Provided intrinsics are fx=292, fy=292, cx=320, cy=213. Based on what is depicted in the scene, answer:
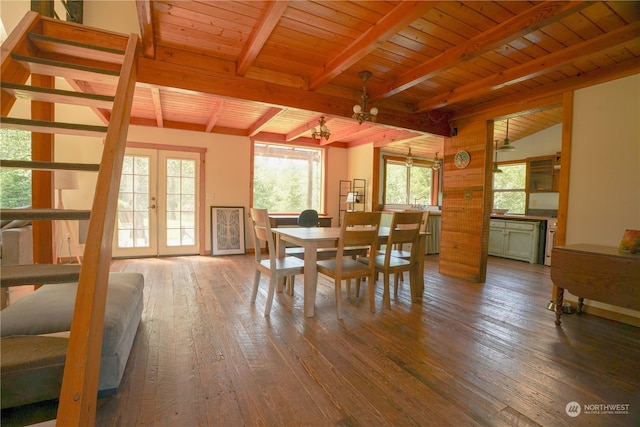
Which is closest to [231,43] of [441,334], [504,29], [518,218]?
[504,29]

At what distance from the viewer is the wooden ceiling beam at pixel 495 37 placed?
1.89 m

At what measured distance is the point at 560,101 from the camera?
319cm

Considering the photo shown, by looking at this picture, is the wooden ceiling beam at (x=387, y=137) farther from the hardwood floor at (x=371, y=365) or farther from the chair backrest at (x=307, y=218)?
the hardwood floor at (x=371, y=365)

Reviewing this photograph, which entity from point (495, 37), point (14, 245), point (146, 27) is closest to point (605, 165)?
point (495, 37)

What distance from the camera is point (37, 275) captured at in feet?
→ 3.75

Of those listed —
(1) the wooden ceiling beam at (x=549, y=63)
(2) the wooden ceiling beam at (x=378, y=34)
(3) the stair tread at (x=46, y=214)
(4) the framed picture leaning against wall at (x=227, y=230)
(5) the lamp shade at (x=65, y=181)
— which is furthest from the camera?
(4) the framed picture leaning against wall at (x=227, y=230)

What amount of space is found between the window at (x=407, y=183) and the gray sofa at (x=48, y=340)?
19.1ft

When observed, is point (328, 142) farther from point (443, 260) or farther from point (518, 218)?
point (518, 218)

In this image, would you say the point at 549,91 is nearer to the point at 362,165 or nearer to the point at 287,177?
the point at 362,165

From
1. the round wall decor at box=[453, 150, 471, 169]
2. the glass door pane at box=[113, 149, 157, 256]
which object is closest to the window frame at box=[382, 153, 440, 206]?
the round wall decor at box=[453, 150, 471, 169]

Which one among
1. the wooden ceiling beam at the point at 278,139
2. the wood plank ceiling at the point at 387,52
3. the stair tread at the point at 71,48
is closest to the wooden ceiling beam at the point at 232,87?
the wood plank ceiling at the point at 387,52

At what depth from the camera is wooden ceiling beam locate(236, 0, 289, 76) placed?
198 centimetres

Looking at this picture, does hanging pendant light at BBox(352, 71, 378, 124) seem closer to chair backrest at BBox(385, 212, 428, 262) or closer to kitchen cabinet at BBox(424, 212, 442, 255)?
chair backrest at BBox(385, 212, 428, 262)

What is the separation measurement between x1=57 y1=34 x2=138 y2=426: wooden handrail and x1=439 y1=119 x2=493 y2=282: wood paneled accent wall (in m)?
4.06
